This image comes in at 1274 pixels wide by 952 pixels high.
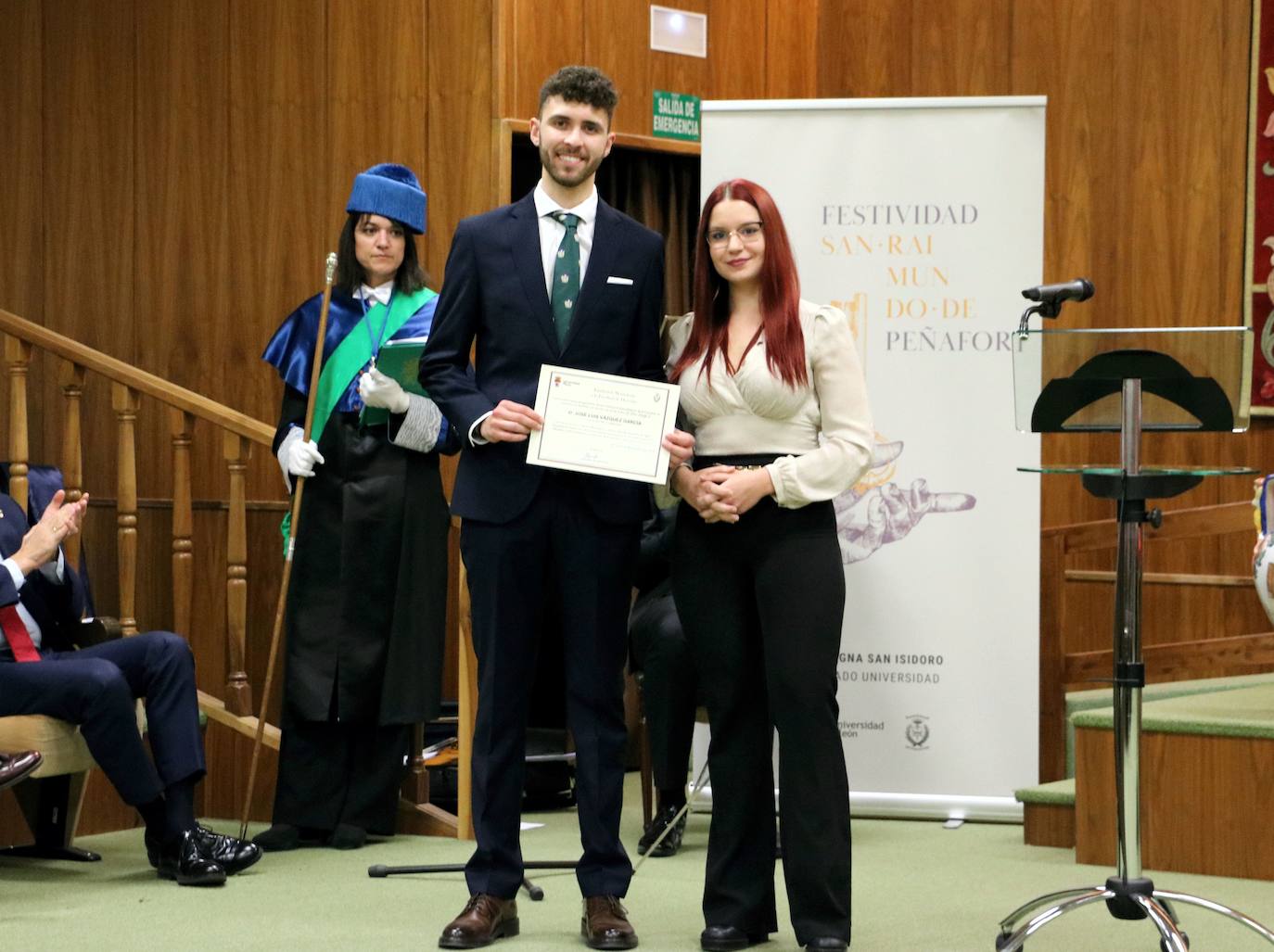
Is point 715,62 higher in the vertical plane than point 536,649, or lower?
higher

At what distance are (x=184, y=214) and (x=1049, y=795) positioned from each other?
3.43 m

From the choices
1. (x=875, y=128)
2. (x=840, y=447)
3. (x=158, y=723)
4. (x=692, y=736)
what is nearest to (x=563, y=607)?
(x=840, y=447)

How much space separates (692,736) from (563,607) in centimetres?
170

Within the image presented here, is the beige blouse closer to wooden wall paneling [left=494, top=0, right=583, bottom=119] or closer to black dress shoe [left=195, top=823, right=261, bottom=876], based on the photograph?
black dress shoe [left=195, top=823, right=261, bottom=876]

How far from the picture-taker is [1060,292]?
3326 millimetres

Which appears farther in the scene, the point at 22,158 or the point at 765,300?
the point at 22,158

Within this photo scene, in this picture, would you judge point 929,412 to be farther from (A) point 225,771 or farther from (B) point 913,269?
(A) point 225,771

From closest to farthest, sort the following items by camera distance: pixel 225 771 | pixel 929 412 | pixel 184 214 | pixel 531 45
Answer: pixel 929 412 → pixel 225 771 → pixel 531 45 → pixel 184 214

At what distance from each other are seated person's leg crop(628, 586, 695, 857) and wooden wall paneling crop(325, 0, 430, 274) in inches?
66.6

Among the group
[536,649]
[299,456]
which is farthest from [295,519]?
[536,649]

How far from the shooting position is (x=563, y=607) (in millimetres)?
3426

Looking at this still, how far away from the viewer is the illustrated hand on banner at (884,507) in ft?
16.4

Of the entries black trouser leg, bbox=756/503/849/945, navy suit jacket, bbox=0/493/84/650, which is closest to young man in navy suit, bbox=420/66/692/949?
black trouser leg, bbox=756/503/849/945

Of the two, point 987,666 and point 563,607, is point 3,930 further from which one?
point 987,666
